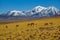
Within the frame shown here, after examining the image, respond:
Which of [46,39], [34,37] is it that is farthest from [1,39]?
[46,39]

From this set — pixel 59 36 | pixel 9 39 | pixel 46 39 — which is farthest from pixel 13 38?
pixel 59 36

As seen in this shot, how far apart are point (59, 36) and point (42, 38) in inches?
60.8

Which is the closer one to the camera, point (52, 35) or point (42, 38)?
point (42, 38)

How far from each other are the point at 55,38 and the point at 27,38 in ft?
8.01

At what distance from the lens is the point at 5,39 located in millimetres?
15789

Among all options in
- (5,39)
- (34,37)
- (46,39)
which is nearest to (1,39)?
(5,39)

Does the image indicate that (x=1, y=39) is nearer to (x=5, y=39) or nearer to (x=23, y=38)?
(x=5, y=39)

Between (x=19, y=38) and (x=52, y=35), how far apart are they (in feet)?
10.1

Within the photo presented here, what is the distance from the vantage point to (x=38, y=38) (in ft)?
50.5

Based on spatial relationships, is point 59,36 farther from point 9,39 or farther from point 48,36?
point 9,39

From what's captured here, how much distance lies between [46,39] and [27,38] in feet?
5.60

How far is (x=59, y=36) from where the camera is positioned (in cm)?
1554

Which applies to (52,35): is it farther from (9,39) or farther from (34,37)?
(9,39)

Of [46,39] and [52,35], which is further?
[52,35]
